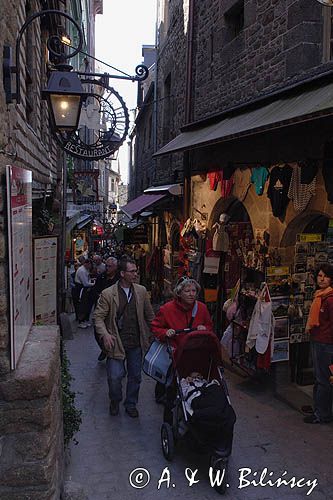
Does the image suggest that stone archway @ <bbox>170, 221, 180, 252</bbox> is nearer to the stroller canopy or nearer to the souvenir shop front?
the souvenir shop front

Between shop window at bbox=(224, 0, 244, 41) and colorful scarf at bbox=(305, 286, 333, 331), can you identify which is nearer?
colorful scarf at bbox=(305, 286, 333, 331)

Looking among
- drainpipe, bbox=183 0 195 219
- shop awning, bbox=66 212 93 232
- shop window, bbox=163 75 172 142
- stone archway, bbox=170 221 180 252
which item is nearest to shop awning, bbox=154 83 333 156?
drainpipe, bbox=183 0 195 219

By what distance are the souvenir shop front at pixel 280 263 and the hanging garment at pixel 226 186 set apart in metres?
0.43

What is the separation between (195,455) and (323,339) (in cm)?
191

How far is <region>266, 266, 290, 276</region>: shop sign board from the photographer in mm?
6715

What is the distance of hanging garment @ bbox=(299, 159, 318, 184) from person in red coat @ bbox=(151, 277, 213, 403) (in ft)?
6.72

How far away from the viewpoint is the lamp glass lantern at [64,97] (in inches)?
234

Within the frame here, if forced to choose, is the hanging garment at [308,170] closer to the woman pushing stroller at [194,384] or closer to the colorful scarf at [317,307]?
the colorful scarf at [317,307]

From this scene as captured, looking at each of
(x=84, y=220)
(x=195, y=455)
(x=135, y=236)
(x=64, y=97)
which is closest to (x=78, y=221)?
(x=84, y=220)

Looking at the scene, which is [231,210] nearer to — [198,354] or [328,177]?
[328,177]

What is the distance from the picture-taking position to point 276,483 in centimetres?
446

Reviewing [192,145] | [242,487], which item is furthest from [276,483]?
[192,145]

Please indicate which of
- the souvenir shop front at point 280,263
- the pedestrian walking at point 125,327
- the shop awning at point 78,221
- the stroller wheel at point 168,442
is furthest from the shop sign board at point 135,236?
the stroller wheel at point 168,442

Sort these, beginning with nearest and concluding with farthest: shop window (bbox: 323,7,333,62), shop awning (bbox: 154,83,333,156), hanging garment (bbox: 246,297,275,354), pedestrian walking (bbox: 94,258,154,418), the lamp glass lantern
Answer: shop awning (bbox: 154,83,333,156) → pedestrian walking (bbox: 94,258,154,418) → the lamp glass lantern → hanging garment (bbox: 246,297,275,354) → shop window (bbox: 323,7,333,62)
